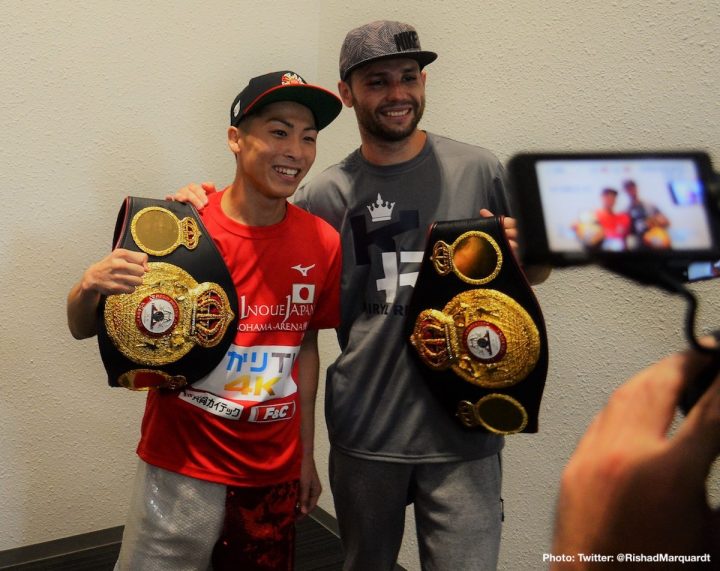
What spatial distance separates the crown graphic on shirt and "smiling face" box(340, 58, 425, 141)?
13 cm

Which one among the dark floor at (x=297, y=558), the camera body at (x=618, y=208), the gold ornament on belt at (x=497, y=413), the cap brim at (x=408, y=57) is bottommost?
the dark floor at (x=297, y=558)

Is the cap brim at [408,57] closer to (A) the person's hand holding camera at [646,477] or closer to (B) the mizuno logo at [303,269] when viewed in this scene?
(B) the mizuno logo at [303,269]

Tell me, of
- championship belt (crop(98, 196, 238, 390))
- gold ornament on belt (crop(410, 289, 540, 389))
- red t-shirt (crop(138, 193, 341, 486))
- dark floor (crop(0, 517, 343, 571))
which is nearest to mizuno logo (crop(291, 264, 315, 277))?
red t-shirt (crop(138, 193, 341, 486))

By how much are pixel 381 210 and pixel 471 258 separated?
0.24m

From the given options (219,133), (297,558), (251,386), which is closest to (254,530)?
(251,386)

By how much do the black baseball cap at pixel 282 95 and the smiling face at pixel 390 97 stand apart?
0.22ft

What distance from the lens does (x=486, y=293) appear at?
45.5 inches

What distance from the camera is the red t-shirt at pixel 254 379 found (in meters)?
1.22

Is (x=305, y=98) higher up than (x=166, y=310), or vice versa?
(x=305, y=98)

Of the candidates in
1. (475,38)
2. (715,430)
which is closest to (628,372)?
(475,38)

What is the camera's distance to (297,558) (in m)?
2.14

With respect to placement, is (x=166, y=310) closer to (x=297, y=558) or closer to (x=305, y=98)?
(x=305, y=98)

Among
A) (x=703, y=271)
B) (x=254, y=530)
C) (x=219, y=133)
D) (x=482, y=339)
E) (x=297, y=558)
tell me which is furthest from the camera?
(x=219, y=133)

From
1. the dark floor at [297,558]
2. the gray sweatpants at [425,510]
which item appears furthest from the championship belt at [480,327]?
the dark floor at [297,558]
